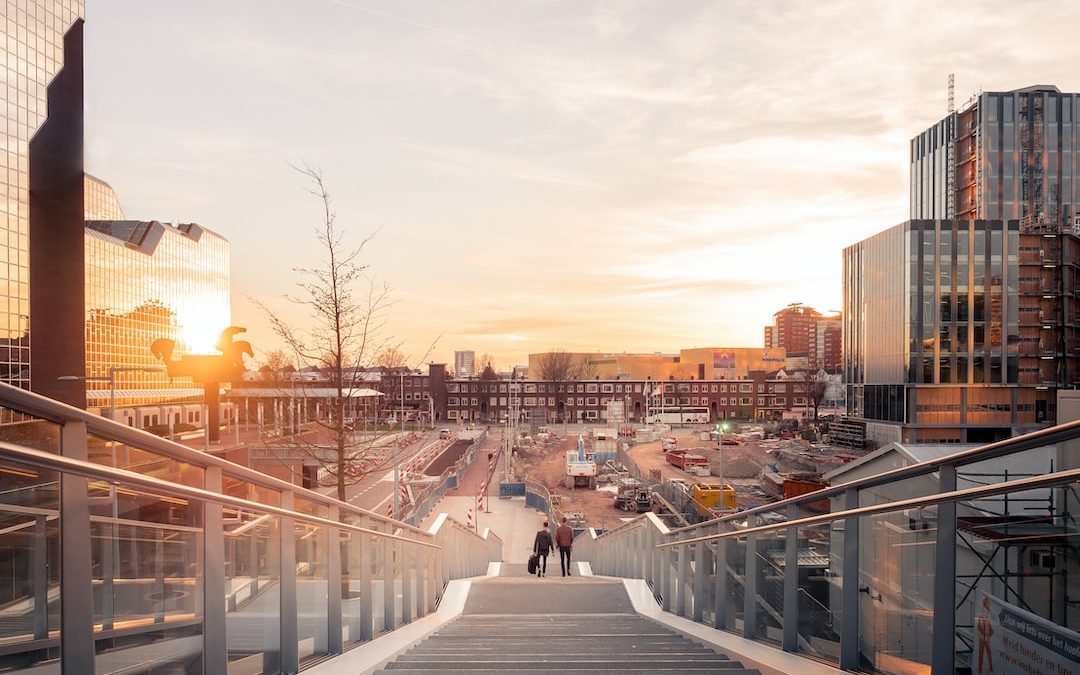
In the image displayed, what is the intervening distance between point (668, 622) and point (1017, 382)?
5160cm

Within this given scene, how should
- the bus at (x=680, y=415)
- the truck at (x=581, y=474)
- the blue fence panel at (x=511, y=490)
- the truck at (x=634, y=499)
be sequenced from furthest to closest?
1. the bus at (x=680, y=415)
2. the truck at (x=581, y=474)
3. the blue fence panel at (x=511, y=490)
4. the truck at (x=634, y=499)

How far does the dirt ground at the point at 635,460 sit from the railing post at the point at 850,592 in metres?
27.9

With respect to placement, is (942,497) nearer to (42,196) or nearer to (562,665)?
(562,665)

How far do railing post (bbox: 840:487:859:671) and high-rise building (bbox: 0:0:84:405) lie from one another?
118 ft

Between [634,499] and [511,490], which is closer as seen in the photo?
[634,499]

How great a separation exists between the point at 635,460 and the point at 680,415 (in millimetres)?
36518

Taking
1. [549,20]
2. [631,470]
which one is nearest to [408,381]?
[631,470]

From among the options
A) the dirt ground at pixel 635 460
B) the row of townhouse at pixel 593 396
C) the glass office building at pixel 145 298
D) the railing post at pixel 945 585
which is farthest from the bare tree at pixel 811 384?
the railing post at pixel 945 585

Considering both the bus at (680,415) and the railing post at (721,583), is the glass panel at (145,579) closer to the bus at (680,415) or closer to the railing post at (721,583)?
the railing post at (721,583)

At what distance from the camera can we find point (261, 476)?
3.55 meters

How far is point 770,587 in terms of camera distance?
510 cm

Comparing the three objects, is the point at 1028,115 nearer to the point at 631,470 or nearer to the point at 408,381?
the point at 631,470

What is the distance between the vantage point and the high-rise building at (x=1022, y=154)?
7262 centimetres

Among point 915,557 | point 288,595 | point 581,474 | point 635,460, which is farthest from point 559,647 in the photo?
point 635,460
